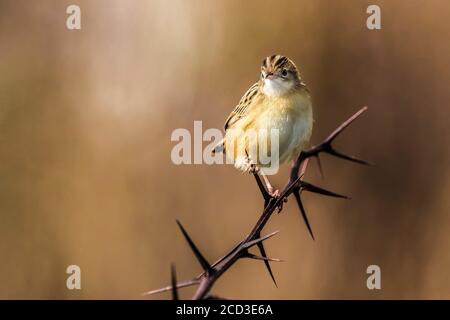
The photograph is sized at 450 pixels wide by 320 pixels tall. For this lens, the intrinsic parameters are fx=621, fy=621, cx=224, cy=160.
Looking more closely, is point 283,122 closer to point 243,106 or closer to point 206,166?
point 243,106

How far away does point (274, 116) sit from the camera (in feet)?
14.3

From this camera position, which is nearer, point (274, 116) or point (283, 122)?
point (283, 122)

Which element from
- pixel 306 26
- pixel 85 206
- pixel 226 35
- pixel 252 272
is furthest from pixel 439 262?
pixel 85 206

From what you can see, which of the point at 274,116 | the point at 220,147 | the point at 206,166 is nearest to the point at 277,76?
the point at 274,116

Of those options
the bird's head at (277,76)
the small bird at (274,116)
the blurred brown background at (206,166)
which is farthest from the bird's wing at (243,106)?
the blurred brown background at (206,166)

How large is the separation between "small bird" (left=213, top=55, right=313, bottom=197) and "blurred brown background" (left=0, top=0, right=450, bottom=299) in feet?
5.19

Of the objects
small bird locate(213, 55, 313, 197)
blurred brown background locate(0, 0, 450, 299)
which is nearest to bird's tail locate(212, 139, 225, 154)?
small bird locate(213, 55, 313, 197)

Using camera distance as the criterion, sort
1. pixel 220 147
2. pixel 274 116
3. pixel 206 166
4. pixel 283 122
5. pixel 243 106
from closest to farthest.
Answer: pixel 283 122 < pixel 274 116 < pixel 243 106 < pixel 220 147 < pixel 206 166

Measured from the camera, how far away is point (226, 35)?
629cm

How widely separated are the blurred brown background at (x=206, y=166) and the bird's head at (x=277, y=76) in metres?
1.66

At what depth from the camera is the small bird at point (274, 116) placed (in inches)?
165

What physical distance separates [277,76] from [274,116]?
0.97 ft

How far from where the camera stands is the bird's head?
441 cm

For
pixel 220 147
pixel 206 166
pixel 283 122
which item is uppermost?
pixel 283 122
